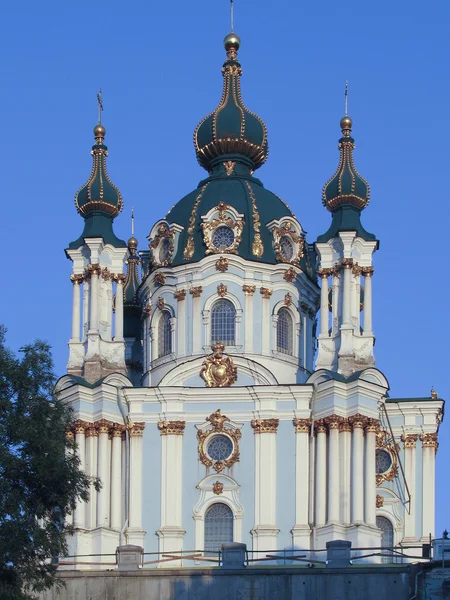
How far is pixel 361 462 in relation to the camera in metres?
62.0

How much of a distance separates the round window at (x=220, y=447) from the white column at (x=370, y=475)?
453 centimetres

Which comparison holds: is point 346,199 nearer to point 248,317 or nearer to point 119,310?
point 248,317

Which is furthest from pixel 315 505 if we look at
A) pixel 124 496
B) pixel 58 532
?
pixel 58 532

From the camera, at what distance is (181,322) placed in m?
66.5

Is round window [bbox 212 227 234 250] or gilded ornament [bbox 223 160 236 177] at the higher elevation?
gilded ornament [bbox 223 160 236 177]

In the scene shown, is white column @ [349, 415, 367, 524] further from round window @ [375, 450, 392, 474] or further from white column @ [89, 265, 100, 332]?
white column @ [89, 265, 100, 332]

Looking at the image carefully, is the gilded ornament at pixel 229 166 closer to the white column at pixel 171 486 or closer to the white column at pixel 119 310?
the white column at pixel 119 310

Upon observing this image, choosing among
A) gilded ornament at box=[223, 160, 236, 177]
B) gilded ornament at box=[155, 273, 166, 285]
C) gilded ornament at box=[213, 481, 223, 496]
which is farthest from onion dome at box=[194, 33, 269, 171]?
gilded ornament at box=[213, 481, 223, 496]

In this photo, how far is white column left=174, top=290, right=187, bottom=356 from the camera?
2600 inches

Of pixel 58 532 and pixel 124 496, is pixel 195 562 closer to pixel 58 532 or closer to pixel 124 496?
pixel 124 496

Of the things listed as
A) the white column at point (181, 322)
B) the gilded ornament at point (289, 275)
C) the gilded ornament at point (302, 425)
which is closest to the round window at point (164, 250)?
the white column at point (181, 322)

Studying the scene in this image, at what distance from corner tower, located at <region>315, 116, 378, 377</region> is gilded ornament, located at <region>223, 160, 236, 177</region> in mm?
4473

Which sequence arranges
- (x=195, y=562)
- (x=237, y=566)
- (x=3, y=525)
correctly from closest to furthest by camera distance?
(x=3, y=525) < (x=237, y=566) < (x=195, y=562)

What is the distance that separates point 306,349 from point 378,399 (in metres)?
4.94
